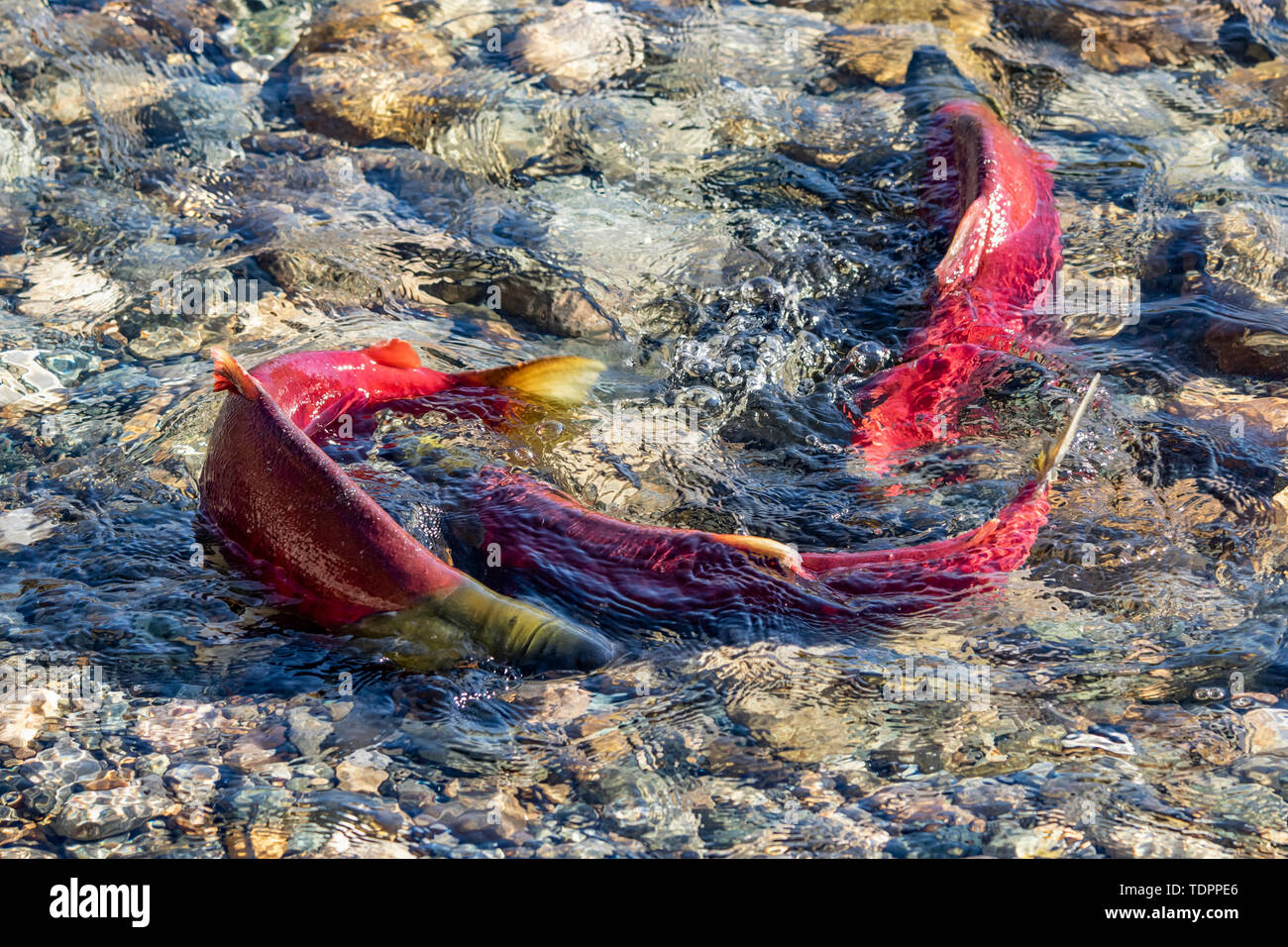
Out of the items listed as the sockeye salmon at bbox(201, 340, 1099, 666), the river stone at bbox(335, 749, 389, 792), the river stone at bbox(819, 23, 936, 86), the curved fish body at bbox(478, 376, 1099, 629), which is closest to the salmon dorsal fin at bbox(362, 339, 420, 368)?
the sockeye salmon at bbox(201, 340, 1099, 666)

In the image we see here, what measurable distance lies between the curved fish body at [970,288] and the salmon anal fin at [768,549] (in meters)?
0.93

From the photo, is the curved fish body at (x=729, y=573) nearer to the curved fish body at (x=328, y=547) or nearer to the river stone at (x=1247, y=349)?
the curved fish body at (x=328, y=547)

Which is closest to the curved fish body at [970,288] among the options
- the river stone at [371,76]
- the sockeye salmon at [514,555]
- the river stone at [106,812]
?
the sockeye salmon at [514,555]

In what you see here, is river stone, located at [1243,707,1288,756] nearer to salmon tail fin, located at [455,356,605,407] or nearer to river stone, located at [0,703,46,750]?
salmon tail fin, located at [455,356,605,407]

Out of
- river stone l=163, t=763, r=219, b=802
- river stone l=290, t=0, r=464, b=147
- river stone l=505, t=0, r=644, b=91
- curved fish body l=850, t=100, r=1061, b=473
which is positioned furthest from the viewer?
river stone l=505, t=0, r=644, b=91

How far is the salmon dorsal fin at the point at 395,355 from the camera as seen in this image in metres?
4.41

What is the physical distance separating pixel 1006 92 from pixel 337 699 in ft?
18.7

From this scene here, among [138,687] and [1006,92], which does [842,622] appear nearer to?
[138,687]

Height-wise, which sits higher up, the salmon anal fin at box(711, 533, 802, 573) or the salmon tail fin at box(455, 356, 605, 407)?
the salmon tail fin at box(455, 356, 605, 407)

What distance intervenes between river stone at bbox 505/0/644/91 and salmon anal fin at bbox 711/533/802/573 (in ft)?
13.5

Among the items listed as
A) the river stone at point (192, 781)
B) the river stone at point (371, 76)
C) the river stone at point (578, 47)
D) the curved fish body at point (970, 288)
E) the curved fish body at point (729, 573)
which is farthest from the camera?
the river stone at point (578, 47)

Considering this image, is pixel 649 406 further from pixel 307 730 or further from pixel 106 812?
pixel 106 812

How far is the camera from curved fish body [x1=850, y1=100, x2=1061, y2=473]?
15.2ft

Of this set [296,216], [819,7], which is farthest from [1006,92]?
[296,216]
